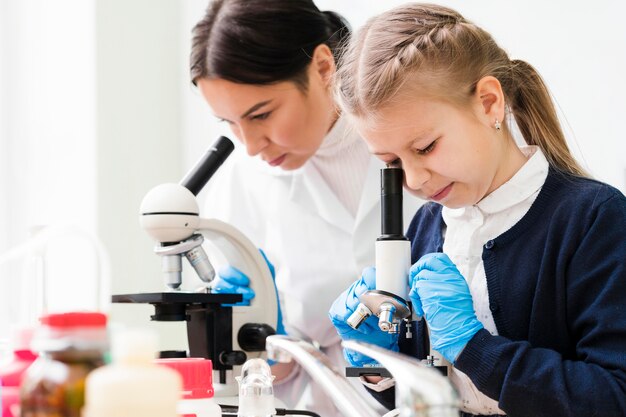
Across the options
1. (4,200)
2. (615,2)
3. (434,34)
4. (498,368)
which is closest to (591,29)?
(615,2)

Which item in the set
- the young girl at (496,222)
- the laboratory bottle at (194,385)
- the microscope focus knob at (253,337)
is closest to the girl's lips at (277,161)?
the microscope focus knob at (253,337)

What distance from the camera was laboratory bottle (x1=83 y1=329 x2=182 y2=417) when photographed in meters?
0.58

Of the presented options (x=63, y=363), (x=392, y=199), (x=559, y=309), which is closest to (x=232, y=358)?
(x=392, y=199)

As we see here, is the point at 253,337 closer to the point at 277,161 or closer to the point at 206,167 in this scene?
Result: the point at 206,167

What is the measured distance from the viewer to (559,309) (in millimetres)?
1222

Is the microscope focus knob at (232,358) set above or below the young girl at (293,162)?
below

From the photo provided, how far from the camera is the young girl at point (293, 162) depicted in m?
1.83

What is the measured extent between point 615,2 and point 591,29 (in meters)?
0.07

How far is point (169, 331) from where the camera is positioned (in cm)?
302

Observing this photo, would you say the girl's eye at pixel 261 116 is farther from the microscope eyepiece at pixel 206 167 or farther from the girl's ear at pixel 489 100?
the girl's ear at pixel 489 100

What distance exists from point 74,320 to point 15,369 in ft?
0.94

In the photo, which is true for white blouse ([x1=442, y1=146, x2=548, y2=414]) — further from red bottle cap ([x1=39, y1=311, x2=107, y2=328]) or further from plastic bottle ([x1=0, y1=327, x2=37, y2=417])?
red bottle cap ([x1=39, y1=311, x2=107, y2=328])

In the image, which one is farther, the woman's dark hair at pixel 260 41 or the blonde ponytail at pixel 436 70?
the woman's dark hair at pixel 260 41

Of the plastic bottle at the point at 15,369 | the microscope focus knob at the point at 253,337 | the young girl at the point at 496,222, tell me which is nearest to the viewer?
the plastic bottle at the point at 15,369
